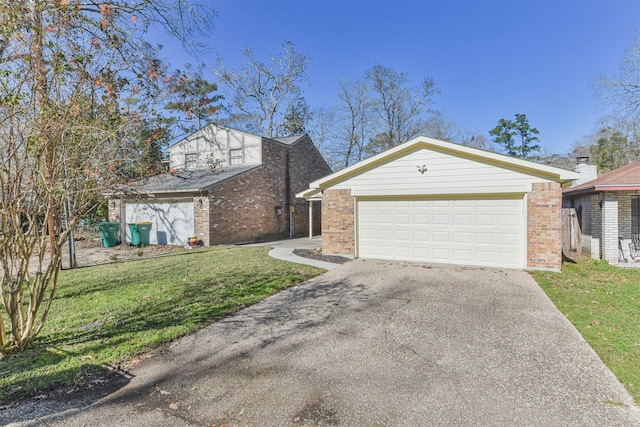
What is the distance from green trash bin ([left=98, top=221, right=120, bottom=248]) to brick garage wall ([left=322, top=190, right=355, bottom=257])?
10.5 meters

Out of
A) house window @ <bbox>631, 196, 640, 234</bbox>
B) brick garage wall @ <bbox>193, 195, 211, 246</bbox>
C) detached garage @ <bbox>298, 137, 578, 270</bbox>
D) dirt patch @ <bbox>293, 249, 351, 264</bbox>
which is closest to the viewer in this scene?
detached garage @ <bbox>298, 137, 578, 270</bbox>

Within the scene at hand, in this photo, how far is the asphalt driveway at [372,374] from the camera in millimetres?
2668

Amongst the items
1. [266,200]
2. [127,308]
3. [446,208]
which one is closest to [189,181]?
[266,200]

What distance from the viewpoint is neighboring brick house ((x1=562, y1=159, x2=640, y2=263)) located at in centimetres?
921

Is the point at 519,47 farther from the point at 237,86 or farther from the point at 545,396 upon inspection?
the point at 237,86

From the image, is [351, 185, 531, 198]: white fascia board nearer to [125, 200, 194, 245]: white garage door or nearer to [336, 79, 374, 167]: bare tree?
[125, 200, 194, 245]: white garage door

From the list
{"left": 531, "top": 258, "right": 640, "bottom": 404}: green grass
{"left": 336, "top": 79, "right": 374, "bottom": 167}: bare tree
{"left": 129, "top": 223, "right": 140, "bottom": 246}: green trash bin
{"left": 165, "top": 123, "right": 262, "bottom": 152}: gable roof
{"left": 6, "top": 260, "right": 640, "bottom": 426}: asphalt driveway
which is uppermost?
{"left": 336, "top": 79, "right": 374, "bottom": 167}: bare tree

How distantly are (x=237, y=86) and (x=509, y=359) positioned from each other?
2971cm

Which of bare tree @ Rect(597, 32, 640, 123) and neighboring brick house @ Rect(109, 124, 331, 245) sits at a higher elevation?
bare tree @ Rect(597, 32, 640, 123)

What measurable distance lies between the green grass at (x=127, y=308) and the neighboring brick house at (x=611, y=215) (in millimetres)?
8849

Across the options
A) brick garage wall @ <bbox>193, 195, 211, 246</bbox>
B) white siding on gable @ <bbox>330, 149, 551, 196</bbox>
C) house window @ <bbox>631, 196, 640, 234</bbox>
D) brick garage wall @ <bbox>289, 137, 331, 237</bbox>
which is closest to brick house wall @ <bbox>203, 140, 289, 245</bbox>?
brick garage wall @ <bbox>193, 195, 211, 246</bbox>

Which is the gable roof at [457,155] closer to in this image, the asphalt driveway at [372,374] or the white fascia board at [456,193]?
the white fascia board at [456,193]

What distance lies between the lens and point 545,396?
9.61 ft

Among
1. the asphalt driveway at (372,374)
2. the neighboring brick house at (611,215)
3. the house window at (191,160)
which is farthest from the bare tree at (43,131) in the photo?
the house window at (191,160)
